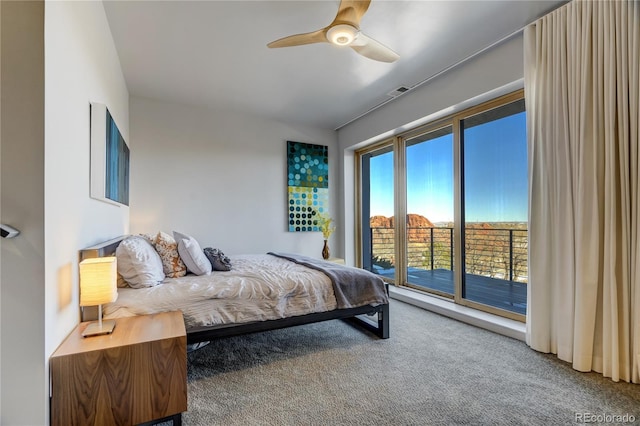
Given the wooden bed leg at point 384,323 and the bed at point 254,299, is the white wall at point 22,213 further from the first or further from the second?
the wooden bed leg at point 384,323

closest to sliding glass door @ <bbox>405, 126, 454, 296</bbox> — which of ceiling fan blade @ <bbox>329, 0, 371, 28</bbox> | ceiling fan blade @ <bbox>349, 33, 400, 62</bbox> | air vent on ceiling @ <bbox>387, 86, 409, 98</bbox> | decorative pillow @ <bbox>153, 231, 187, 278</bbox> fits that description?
air vent on ceiling @ <bbox>387, 86, 409, 98</bbox>

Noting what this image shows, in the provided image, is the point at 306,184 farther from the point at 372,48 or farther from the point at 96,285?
the point at 96,285

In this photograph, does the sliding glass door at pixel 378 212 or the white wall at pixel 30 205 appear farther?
the sliding glass door at pixel 378 212

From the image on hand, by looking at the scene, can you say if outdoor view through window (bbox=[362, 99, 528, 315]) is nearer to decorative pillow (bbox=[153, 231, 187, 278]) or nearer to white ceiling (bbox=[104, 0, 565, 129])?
white ceiling (bbox=[104, 0, 565, 129])

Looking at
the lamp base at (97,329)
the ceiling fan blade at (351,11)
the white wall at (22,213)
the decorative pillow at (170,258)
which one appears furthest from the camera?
the decorative pillow at (170,258)

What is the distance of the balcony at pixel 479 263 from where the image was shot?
3020 millimetres

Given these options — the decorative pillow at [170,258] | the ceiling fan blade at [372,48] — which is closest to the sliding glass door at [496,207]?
the ceiling fan blade at [372,48]

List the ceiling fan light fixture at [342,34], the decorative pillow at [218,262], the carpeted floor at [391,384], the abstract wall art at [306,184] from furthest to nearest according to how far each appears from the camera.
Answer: the abstract wall art at [306,184] → the decorative pillow at [218,262] → the ceiling fan light fixture at [342,34] → the carpeted floor at [391,384]

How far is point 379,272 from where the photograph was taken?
484cm

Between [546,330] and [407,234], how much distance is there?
207cm

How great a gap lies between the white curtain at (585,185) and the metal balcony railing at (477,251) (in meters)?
0.56

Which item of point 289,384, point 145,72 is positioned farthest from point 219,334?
point 145,72

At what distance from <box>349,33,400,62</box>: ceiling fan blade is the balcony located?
6.81 ft

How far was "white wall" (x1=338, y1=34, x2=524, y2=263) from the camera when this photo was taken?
2769 millimetres
